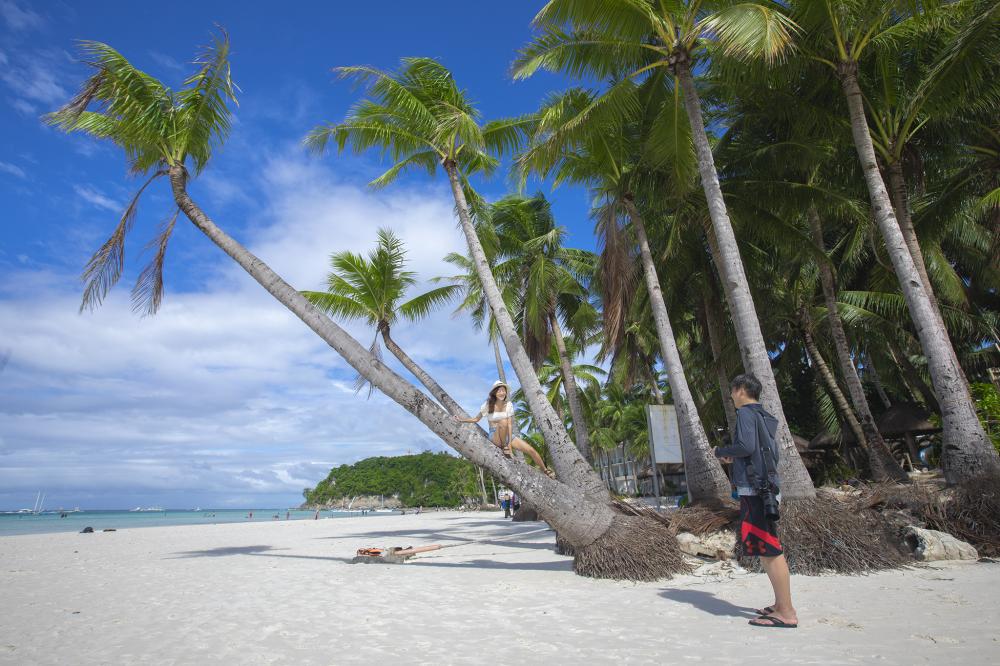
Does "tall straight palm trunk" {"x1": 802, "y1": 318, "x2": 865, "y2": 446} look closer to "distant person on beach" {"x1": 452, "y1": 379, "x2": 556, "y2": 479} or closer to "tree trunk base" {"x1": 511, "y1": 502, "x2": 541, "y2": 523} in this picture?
"tree trunk base" {"x1": 511, "y1": 502, "x2": 541, "y2": 523}

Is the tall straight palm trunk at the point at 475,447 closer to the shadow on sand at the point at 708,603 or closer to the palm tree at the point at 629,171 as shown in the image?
the shadow on sand at the point at 708,603

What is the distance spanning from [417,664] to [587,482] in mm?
3841

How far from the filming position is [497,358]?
21766mm

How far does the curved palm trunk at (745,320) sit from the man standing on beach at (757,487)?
3.01m

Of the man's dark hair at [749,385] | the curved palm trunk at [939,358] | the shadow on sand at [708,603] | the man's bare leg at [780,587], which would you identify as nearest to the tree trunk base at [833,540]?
the shadow on sand at [708,603]

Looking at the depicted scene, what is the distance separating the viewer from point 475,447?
6.61 m

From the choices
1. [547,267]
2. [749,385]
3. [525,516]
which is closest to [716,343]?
[547,267]

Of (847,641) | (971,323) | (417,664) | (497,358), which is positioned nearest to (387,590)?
(417,664)

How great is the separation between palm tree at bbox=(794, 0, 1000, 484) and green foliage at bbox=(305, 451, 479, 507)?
83212 mm

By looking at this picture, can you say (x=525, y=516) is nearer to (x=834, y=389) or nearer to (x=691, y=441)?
(x=834, y=389)

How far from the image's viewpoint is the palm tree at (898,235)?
23.0ft

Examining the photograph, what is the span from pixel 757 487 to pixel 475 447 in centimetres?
344

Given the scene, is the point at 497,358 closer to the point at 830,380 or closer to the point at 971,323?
the point at 830,380

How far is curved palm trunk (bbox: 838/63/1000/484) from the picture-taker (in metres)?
6.91
